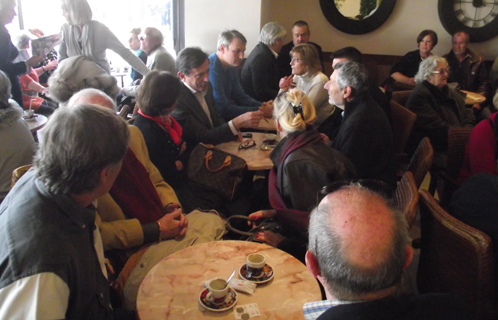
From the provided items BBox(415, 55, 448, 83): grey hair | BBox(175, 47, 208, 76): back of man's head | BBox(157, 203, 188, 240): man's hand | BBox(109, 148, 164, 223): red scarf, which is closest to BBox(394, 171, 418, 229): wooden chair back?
BBox(157, 203, 188, 240): man's hand

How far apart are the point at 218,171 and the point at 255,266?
1.04 m

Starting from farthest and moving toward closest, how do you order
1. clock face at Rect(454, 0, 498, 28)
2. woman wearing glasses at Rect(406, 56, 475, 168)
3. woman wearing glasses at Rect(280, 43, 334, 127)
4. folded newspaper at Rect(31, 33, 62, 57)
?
clock face at Rect(454, 0, 498, 28)
woman wearing glasses at Rect(280, 43, 334, 127)
woman wearing glasses at Rect(406, 56, 475, 168)
folded newspaper at Rect(31, 33, 62, 57)

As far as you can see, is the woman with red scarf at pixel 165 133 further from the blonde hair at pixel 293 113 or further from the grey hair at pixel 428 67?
the grey hair at pixel 428 67

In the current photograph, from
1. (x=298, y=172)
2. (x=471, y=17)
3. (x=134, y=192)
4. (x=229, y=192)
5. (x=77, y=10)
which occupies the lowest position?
(x=229, y=192)

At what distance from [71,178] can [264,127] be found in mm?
2313

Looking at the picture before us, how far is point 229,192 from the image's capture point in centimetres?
243

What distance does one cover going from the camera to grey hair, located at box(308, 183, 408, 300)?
0.87m

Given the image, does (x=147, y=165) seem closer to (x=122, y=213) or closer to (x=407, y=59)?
(x=122, y=213)

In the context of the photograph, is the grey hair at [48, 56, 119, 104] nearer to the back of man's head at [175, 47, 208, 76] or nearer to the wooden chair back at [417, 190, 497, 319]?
the back of man's head at [175, 47, 208, 76]

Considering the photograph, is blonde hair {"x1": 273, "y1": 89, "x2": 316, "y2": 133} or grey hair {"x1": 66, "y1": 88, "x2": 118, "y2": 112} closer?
grey hair {"x1": 66, "y1": 88, "x2": 118, "y2": 112}

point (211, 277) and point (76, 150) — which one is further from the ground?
point (76, 150)

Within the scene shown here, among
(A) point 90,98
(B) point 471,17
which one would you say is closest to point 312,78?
(A) point 90,98

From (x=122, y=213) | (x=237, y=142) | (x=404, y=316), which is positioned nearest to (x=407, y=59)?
(x=237, y=142)

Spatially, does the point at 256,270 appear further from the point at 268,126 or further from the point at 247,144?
the point at 268,126
